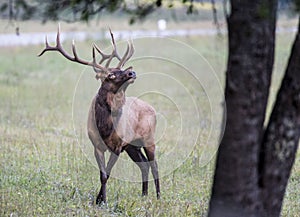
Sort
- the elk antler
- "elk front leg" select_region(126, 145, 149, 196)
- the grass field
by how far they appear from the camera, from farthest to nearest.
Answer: "elk front leg" select_region(126, 145, 149, 196) < the elk antler < the grass field

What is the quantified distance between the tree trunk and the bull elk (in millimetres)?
3449

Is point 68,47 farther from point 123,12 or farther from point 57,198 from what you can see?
point 123,12

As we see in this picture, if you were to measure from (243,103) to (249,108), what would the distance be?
0.18 feet

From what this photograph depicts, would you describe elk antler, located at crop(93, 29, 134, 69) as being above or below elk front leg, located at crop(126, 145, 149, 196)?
above

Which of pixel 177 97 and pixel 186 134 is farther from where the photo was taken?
pixel 177 97

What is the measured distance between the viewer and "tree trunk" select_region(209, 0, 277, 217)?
4871mm

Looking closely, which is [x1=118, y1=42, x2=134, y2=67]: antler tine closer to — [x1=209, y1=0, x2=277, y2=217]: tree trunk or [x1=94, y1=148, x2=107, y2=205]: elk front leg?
[x1=94, y1=148, x2=107, y2=205]: elk front leg

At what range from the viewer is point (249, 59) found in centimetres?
489

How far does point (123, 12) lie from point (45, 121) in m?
9.72

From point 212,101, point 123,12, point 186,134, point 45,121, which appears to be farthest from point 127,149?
point 212,101

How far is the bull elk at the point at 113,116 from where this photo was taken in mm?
8578

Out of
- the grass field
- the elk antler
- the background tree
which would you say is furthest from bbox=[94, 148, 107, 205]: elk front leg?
the background tree

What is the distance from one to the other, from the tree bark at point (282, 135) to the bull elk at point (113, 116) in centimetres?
334

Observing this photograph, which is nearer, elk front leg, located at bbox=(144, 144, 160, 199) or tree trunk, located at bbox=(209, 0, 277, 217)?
tree trunk, located at bbox=(209, 0, 277, 217)
